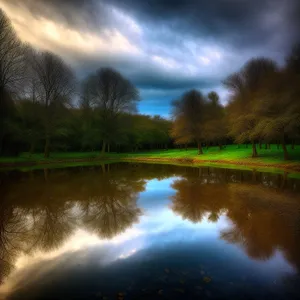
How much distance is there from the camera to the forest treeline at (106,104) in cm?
2653

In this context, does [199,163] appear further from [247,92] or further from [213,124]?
[247,92]

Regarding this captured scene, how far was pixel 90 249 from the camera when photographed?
641 centimetres

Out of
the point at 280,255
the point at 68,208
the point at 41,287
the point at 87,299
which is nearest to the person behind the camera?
the point at 87,299

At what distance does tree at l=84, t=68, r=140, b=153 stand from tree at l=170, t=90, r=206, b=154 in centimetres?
1051

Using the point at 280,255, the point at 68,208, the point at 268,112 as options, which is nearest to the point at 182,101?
the point at 268,112

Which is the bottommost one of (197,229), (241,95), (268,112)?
(197,229)

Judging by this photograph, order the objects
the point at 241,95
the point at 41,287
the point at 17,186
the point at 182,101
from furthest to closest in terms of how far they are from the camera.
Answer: the point at 182,101 → the point at 241,95 → the point at 17,186 → the point at 41,287

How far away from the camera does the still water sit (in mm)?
4562

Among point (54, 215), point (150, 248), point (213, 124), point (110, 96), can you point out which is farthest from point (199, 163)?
point (150, 248)

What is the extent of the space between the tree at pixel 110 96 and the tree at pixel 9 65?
16.8 meters

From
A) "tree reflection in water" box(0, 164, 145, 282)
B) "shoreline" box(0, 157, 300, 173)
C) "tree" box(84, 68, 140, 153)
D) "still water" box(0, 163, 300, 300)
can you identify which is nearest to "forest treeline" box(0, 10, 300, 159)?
"tree" box(84, 68, 140, 153)

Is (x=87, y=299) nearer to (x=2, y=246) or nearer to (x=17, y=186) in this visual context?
(x=2, y=246)

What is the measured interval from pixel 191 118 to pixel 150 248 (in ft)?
131

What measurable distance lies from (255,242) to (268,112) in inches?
974
